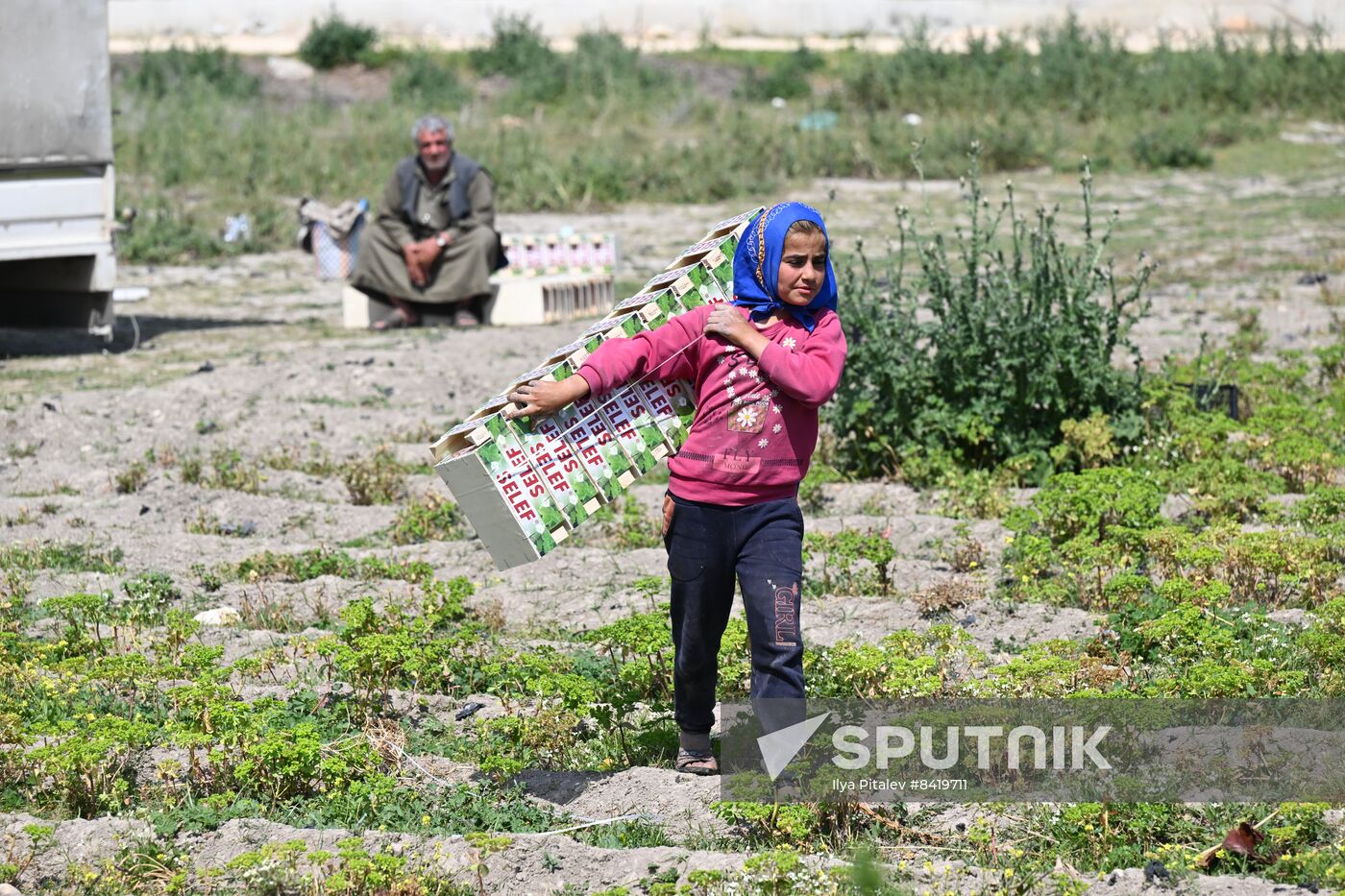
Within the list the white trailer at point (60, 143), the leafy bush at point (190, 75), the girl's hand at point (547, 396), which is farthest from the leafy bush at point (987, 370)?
the leafy bush at point (190, 75)

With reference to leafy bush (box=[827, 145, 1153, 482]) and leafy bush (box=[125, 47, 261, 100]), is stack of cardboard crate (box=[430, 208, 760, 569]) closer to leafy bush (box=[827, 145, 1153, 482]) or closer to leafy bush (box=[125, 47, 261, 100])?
leafy bush (box=[827, 145, 1153, 482])

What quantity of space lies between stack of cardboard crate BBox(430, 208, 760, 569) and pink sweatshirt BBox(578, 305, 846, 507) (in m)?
0.11

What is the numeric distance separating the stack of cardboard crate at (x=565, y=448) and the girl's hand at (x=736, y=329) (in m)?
0.27

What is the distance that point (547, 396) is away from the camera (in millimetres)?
3977

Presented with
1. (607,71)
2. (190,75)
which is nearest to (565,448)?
(607,71)

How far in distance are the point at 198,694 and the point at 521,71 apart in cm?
2172

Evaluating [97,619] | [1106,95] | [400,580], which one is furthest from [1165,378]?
[1106,95]

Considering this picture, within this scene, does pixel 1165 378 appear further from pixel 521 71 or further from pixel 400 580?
pixel 521 71

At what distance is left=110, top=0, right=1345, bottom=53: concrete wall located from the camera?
2967 centimetres

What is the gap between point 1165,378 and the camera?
725cm

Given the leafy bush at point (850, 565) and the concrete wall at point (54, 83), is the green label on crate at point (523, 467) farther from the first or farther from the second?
the concrete wall at point (54, 83)

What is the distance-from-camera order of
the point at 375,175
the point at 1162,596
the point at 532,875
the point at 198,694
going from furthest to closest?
the point at 375,175 < the point at 1162,596 < the point at 198,694 < the point at 532,875

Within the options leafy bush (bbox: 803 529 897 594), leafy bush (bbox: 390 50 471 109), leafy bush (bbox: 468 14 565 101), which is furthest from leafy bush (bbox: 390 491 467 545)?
leafy bush (bbox: 468 14 565 101)

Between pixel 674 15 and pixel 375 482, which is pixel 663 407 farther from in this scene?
pixel 674 15
